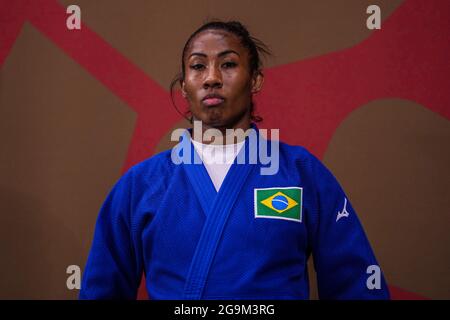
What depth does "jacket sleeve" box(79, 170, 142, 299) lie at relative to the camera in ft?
4.24

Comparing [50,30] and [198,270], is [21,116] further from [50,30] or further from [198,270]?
[198,270]

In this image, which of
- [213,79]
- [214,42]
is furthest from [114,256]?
[214,42]

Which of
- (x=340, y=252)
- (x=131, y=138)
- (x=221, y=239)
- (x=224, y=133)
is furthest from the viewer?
(x=131, y=138)

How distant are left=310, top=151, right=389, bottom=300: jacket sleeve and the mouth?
0.37 meters

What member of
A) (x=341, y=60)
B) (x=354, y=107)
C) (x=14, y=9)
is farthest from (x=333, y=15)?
(x=14, y=9)

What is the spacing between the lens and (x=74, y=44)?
181cm

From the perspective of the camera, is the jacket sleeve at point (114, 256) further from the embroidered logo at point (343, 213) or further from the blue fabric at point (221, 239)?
the embroidered logo at point (343, 213)

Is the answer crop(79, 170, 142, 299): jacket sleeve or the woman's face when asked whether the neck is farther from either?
crop(79, 170, 142, 299): jacket sleeve

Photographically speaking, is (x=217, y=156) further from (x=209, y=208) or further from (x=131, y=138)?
(x=131, y=138)

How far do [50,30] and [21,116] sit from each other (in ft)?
1.24

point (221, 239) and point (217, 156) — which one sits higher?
point (217, 156)

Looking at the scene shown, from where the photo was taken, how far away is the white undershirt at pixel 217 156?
1.35 meters

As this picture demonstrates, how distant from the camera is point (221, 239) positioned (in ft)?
3.92

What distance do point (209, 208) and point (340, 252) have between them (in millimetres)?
422
